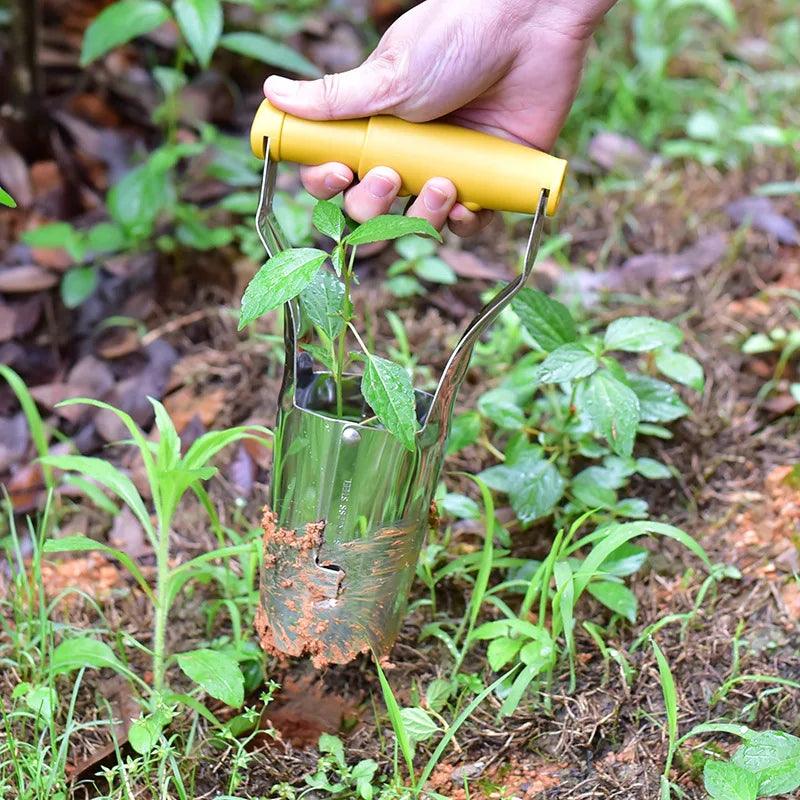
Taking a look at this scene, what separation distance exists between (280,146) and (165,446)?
413mm

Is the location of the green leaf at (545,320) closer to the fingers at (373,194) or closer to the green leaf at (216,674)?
the fingers at (373,194)

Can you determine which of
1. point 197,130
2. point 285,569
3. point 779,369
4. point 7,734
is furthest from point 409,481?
point 197,130

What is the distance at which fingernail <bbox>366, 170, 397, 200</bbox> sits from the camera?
4.23 ft

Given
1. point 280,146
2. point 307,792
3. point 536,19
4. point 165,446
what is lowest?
point 307,792

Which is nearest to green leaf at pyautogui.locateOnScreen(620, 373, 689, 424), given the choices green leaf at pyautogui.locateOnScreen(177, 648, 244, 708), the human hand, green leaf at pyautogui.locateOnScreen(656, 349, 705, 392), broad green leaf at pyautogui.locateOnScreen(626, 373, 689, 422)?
broad green leaf at pyautogui.locateOnScreen(626, 373, 689, 422)

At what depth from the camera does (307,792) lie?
1.29 metres

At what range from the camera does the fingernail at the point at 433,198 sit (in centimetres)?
128

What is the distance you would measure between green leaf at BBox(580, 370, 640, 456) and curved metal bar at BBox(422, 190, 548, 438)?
21 cm

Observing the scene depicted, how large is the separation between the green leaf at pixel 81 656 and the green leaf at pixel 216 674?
9 cm

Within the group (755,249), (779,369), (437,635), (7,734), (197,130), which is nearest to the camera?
(7,734)

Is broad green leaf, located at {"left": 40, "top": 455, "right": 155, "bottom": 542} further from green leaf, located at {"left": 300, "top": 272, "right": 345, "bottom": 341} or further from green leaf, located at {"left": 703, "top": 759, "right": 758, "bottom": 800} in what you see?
green leaf, located at {"left": 703, "top": 759, "right": 758, "bottom": 800}

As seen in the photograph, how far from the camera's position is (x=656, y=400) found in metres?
1.56

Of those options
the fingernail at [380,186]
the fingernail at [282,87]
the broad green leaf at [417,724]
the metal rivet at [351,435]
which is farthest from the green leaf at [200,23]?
the broad green leaf at [417,724]

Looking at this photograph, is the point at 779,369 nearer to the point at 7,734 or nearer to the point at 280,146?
the point at 280,146
